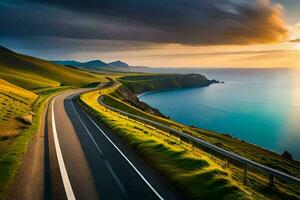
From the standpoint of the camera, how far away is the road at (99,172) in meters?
13.1

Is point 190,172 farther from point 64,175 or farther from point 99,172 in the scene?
point 64,175

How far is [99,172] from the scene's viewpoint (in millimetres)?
16234

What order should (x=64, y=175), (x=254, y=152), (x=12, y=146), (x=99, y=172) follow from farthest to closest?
(x=254, y=152) < (x=12, y=146) < (x=99, y=172) < (x=64, y=175)

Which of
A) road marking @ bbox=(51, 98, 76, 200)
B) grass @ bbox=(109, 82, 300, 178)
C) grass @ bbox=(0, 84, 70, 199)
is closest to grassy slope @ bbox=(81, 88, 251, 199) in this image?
road marking @ bbox=(51, 98, 76, 200)

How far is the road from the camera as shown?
1311 cm

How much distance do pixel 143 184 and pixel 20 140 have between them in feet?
45.8

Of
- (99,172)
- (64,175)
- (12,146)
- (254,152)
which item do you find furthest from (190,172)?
(254,152)

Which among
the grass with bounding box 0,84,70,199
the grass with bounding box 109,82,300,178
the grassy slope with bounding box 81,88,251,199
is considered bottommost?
the grass with bounding box 109,82,300,178

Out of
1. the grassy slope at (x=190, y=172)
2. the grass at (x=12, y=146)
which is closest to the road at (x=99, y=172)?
the grassy slope at (x=190, y=172)

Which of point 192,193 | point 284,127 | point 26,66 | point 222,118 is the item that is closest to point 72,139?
point 192,193

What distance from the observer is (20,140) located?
24.0 m

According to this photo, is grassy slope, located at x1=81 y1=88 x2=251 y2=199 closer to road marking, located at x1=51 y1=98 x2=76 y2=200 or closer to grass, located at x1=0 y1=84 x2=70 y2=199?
road marking, located at x1=51 y1=98 x2=76 y2=200

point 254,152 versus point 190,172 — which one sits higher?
point 190,172

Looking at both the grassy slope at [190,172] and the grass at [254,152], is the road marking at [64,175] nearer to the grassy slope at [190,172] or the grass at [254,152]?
the grassy slope at [190,172]
